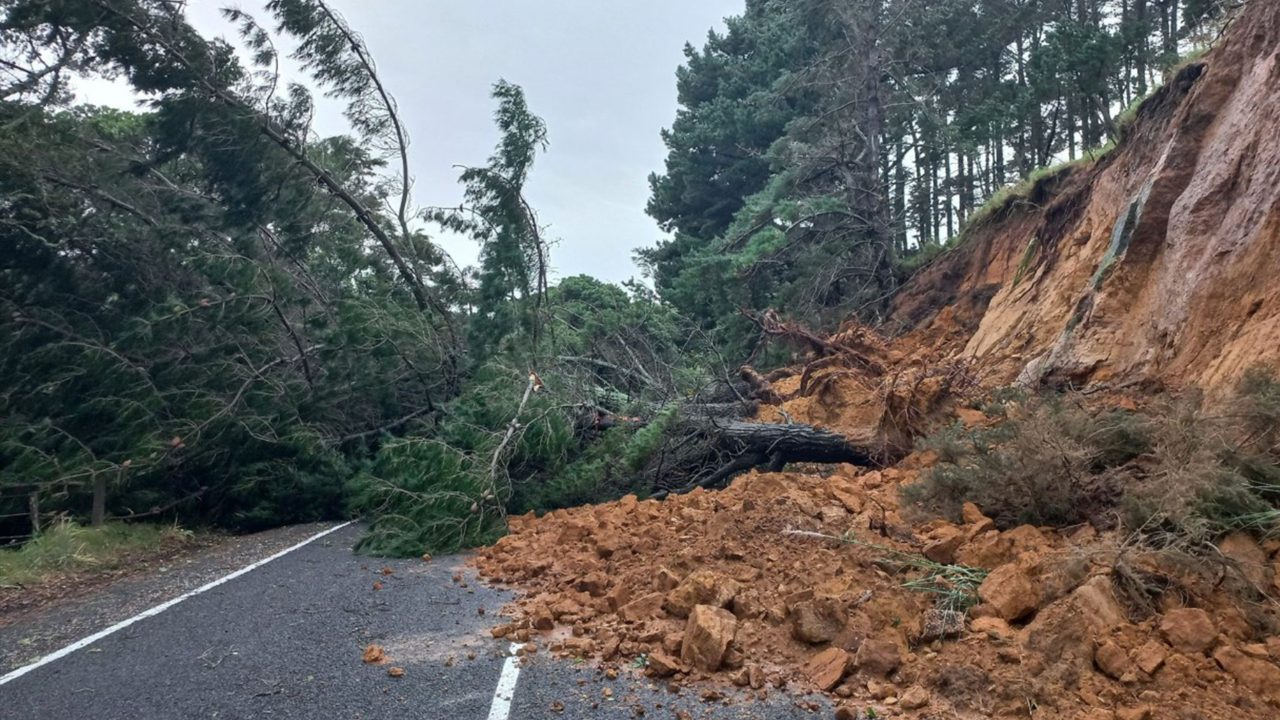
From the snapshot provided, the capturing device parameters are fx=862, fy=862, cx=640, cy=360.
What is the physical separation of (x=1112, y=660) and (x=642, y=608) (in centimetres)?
249

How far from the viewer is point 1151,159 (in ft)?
29.6

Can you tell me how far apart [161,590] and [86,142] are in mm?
7032

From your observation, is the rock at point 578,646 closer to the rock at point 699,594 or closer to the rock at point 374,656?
the rock at point 699,594

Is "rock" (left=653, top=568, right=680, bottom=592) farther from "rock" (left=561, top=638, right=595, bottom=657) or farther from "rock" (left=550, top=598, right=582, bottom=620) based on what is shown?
"rock" (left=561, top=638, right=595, bottom=657)

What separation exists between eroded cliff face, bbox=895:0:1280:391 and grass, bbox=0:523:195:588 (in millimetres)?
9100

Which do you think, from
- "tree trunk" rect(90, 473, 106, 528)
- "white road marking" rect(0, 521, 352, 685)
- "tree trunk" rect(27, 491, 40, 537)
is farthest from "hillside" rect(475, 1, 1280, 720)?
"tree trunk" rect(27, 491, 40, 537)

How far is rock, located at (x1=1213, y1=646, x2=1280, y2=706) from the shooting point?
3.43m

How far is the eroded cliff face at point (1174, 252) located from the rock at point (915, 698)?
323 cm

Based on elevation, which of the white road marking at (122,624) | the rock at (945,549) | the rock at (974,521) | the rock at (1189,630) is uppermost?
the rock at (974,521)

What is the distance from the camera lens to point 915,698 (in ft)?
12.4

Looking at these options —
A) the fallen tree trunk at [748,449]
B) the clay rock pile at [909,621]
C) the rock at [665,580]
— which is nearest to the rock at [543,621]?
the clay rock pile at [909,621]

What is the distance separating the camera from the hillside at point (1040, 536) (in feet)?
12.4

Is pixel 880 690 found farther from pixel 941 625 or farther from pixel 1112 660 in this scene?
pixel 1112 660

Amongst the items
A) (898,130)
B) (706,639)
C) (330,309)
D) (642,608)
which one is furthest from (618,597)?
(898,130)
